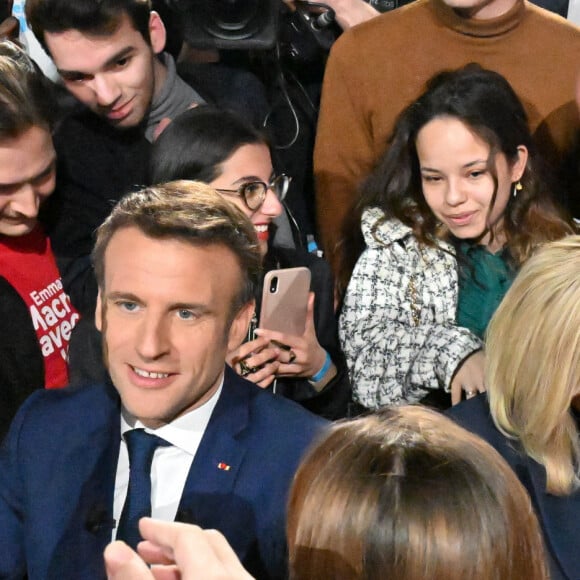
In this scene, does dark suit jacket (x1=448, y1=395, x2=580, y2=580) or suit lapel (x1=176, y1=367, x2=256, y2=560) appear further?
dark suit jacket (x1=448, y1=395, x2=580, y2=580)

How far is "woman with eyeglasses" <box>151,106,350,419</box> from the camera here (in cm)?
209

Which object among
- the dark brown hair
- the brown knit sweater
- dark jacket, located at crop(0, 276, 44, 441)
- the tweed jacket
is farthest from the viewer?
the brown knit sweater

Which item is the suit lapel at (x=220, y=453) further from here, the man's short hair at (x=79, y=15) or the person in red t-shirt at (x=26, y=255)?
the man's short hair at (x=79, y=15)

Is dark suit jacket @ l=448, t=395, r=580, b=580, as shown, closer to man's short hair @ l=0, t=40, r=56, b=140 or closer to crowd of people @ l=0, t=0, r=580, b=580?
crowd of people @ l=0, t=0, r=580, b=580

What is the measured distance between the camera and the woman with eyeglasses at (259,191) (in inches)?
82.1

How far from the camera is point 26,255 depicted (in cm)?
213

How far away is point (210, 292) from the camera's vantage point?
153 centimetres

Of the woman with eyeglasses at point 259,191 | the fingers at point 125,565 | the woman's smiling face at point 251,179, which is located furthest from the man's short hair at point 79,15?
the fingers at point 125,565

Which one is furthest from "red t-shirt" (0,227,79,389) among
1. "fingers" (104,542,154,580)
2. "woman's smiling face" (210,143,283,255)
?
"fingers" (104,542,154,580)

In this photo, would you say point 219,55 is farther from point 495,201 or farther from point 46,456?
point 46,456

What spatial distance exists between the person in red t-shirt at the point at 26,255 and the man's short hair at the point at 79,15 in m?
0.20

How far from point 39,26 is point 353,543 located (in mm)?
1747

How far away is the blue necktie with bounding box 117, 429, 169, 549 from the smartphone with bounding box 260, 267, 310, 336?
1.70ft

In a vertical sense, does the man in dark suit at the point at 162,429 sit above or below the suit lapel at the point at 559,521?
above
